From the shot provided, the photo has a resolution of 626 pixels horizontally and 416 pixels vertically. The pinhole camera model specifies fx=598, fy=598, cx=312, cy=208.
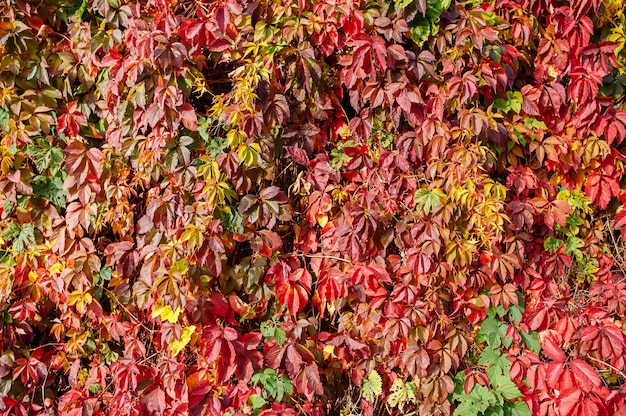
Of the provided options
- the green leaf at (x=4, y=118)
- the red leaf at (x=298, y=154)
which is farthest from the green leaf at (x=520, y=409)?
the green leaf at (x=4, y=118)

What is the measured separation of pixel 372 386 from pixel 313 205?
2.41 feet

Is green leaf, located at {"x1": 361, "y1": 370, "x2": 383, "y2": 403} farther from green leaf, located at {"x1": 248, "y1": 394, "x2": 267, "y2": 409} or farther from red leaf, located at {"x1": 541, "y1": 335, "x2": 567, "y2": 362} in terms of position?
red leaf, located at {"x1": 541, "y1": 335, "x2": 567, "y2": 362}

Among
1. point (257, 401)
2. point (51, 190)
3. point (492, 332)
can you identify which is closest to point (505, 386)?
point (492, 332)

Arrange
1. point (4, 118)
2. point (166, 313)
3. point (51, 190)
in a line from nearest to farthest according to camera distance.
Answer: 1. point (166, 313)
2. point (4, 118)
3. point (51, 190)

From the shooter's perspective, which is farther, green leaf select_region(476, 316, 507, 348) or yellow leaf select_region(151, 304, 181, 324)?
green leaf select_region(476, 316, 507, 348)

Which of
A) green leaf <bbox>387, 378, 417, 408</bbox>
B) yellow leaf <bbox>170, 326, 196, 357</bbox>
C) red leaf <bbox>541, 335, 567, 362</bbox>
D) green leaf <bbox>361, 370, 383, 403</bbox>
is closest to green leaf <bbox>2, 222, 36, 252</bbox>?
yellow leaf <bbox>170, 326, 196, 357</bbox>

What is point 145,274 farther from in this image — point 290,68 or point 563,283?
point 563,283

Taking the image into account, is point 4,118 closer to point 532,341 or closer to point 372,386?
point 372,386

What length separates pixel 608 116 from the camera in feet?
7.55

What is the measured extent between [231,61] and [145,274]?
878 millimetres

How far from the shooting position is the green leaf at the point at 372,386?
2299mm

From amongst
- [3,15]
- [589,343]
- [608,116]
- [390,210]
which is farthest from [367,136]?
[3,15]

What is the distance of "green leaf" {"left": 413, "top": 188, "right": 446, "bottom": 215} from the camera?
2.16m

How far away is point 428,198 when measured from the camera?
2.16m
